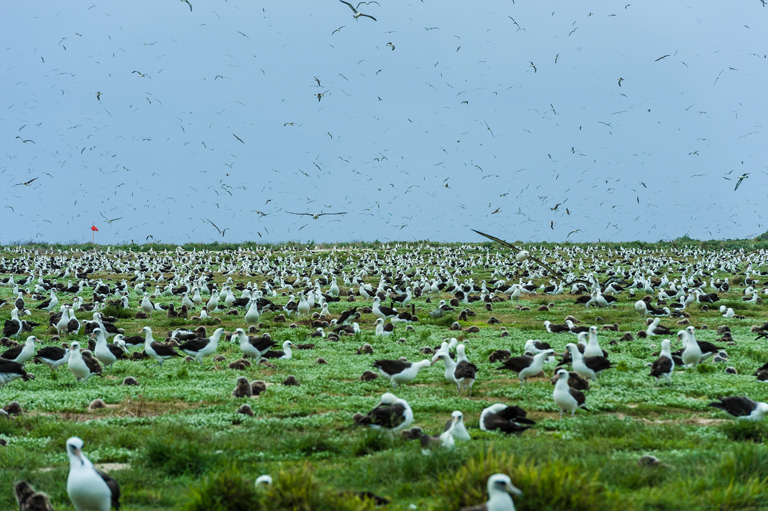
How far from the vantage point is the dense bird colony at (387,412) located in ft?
24.4

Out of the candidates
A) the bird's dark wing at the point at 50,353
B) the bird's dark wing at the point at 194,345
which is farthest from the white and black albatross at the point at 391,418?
the bird's dark wing at the point at 50,353

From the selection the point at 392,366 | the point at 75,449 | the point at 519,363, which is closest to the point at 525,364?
the point at 519,363

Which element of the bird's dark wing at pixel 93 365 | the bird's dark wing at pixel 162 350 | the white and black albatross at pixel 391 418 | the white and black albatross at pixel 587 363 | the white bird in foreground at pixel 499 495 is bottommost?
the bird's dark wing at pixel 93 365

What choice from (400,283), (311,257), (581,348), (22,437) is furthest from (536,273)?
(22,437)

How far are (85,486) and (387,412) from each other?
15.9ft

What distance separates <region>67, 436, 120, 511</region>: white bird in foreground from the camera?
7.31m

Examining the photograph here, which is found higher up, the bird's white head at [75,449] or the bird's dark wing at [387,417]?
the bird's white head at [75,449]

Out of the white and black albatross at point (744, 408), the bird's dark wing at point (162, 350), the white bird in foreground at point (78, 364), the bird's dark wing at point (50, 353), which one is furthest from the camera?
the bird's dark wing at point (162, 350)

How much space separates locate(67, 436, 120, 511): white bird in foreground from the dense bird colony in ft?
Answer: 0.06

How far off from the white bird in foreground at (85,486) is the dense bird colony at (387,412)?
2 centimetres

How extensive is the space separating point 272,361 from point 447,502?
13641 mm

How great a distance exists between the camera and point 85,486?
7.29 meters

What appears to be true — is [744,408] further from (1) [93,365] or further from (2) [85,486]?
(1) [93,365]

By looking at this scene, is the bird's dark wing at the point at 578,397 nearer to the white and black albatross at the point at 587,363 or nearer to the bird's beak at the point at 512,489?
the white and black albatross at the point at 587,363
